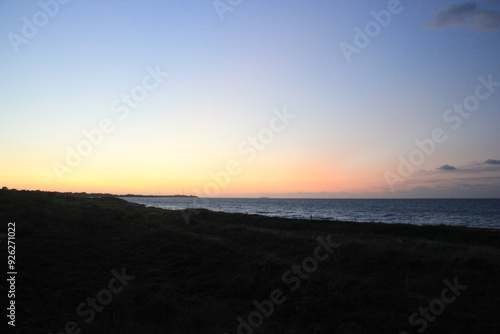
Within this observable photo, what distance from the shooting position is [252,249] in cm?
1798

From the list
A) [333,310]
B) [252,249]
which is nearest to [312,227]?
[252,249]

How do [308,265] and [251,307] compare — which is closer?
[251,307]

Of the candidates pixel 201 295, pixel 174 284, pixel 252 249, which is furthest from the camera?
pixel 252 249

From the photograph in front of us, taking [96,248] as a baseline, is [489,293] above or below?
below

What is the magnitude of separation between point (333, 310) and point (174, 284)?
5.77 metres

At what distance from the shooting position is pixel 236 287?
11477mm

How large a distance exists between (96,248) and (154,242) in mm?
3515

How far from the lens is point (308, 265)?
1418 centimetres

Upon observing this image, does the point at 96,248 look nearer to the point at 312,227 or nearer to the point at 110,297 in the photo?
the point at 110,297

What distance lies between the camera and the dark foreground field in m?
8.25

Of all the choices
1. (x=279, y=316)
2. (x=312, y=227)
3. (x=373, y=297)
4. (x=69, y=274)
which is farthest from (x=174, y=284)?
(x=312, y=227)

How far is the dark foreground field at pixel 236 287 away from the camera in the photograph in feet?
27.1

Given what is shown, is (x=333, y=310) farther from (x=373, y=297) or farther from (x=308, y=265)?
(x=308, y=265)

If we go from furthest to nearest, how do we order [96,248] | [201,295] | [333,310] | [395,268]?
[96,248] < [395,268] < [201,295] < [333,310]
